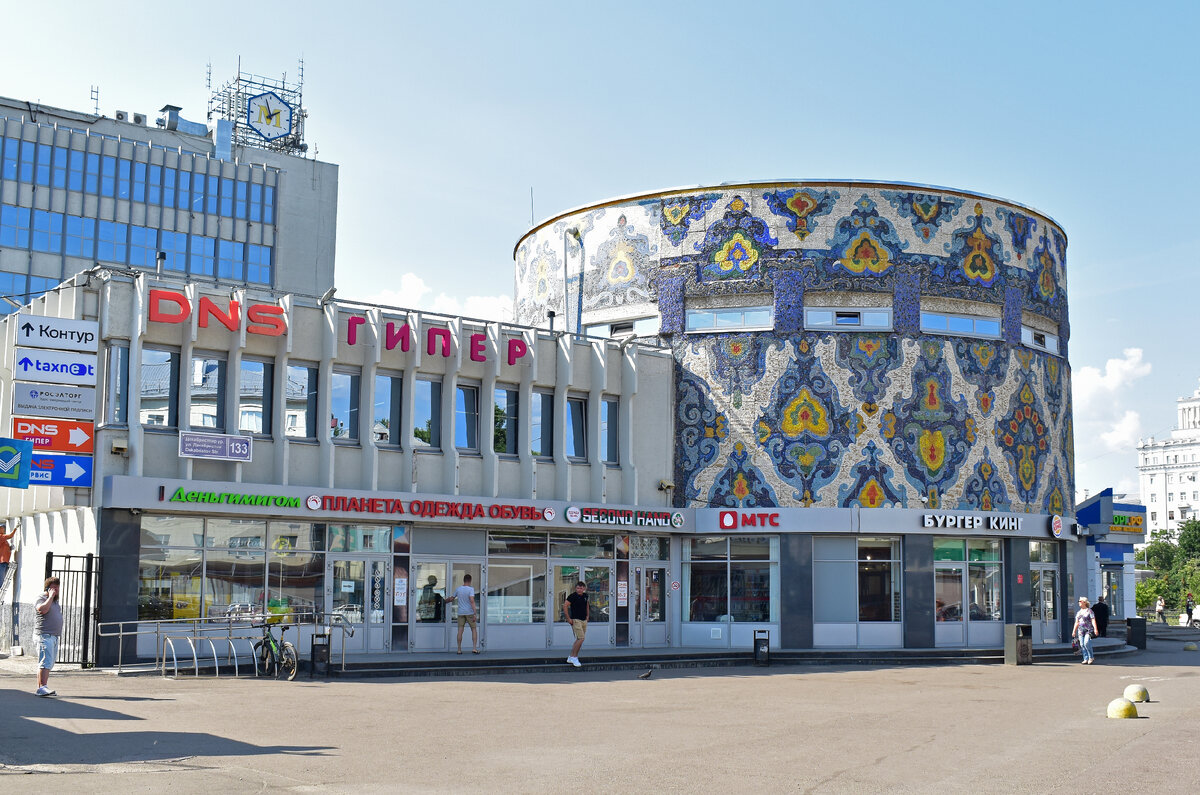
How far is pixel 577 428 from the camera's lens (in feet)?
106

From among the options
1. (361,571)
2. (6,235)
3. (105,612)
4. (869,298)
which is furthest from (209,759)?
(6,235)

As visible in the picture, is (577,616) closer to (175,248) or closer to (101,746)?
(101,746)

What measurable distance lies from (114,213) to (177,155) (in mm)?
6422

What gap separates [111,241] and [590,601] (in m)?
72.3

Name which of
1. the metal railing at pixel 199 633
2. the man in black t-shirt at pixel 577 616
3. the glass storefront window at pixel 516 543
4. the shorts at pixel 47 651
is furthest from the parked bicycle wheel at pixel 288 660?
the glass storefront window at pixel 516 543

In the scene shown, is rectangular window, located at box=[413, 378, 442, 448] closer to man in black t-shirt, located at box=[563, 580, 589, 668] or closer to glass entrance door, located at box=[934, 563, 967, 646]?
man in black t-shirt, located at box=[563, 580, 589, 668]

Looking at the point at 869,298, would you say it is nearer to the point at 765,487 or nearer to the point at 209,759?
the point at 765,487

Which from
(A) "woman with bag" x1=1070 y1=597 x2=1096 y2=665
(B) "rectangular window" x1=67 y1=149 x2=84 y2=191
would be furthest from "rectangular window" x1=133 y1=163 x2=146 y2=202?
(A) "woman with bag" x1=1070 y1=597 x2=1096 y2=665

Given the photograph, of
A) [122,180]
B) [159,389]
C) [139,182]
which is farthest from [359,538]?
[139,182]

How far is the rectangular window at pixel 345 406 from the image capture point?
92.4ft

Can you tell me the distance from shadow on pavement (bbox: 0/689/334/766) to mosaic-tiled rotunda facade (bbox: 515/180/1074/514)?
760 inches

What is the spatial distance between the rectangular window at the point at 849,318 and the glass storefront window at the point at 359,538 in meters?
11.8

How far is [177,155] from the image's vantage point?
95.7 m

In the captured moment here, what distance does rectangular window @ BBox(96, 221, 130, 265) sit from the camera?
92562 mm
